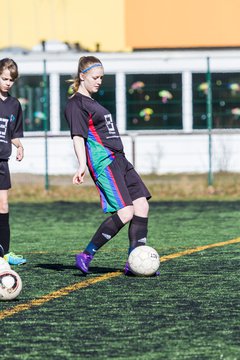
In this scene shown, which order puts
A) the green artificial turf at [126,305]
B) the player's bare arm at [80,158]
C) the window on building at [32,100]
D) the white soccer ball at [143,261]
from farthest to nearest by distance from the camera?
the window on building at [32,100] < the white soccer ball at [143,261] < the player's bare arm at [80,158] < the green artificial turf at [126,305]

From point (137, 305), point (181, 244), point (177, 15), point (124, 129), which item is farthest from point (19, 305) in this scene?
point (177, 15)

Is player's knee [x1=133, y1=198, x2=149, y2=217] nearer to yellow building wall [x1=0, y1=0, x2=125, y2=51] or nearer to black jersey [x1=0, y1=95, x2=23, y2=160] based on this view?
black jersey [x1=0, y1=95, x2=23, y2=160]

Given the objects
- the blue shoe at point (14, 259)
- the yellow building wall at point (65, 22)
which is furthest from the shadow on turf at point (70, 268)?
the yellow building wall at point (65, 22)

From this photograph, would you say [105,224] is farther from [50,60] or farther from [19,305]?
[50,60]

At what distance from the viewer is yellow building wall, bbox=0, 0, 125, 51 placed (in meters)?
31.1

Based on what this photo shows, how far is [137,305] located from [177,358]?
182 cm

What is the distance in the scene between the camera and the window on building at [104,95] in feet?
80.9

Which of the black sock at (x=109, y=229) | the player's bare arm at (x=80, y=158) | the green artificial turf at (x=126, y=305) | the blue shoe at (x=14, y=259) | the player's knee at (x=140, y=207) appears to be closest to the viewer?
the green artificial turf at (x=126, y=305)

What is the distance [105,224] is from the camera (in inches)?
399

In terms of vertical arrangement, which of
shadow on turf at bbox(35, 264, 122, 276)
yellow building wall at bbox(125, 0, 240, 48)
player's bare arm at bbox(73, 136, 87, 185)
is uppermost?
yellow building wall at bbox(125, 0, 240, 48)

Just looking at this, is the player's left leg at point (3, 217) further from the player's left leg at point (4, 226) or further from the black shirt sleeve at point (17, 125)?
the black shirt sleeve at point (17, 125)

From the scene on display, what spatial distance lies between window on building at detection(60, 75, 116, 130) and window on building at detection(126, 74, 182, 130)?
1.15ft

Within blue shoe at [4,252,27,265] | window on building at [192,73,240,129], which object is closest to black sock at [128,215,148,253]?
blue shoe at [4,252,27,265]

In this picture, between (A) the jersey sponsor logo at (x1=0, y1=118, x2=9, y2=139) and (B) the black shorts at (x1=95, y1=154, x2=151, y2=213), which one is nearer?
(B) the black shorts at (x1=95, y1=154, x2=151, y2=213)
